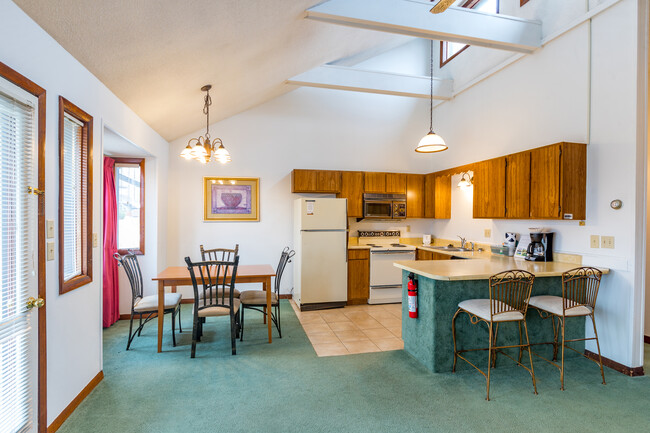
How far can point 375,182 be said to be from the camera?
5.41m

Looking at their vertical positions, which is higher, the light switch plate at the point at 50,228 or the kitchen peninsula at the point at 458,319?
the light switch plate at the point at 50,228

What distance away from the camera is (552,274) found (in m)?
2.90

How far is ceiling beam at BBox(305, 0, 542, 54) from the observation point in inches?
118

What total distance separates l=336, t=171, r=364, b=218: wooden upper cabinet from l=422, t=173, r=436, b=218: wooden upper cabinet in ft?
3.79

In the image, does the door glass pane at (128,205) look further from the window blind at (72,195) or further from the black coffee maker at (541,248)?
the black coffee maker at (541,248)

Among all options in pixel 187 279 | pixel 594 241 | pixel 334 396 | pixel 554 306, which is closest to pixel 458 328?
pixel 554 306

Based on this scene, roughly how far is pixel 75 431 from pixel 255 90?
3850mm

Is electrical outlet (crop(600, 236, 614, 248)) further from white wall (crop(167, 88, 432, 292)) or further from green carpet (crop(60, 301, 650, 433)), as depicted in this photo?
white wall (crop(167, 88, 432, 292))

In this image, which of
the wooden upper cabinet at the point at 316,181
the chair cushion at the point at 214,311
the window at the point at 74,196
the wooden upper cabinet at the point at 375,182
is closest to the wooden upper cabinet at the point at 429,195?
A: the wooden upper cabinet at the point at 375,182

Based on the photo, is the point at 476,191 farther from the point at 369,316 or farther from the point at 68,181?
the point at 68,181

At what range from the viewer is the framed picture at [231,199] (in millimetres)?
5207

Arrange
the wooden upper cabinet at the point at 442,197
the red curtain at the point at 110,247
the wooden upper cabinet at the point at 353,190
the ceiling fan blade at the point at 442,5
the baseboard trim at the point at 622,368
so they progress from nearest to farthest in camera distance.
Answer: the ceiling fan blade at the point at 442,5, the baseboard trim at the point at 622,368, the red curtain at the point at 110,247, the wooden upper cabinet at the point at 353,190, the wooden upper cabinet at the point at 442,197

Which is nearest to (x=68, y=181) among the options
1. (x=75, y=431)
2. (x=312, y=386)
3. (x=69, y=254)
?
(x=69, y=254)

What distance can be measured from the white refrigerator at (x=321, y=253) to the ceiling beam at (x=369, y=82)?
1.65 metres
